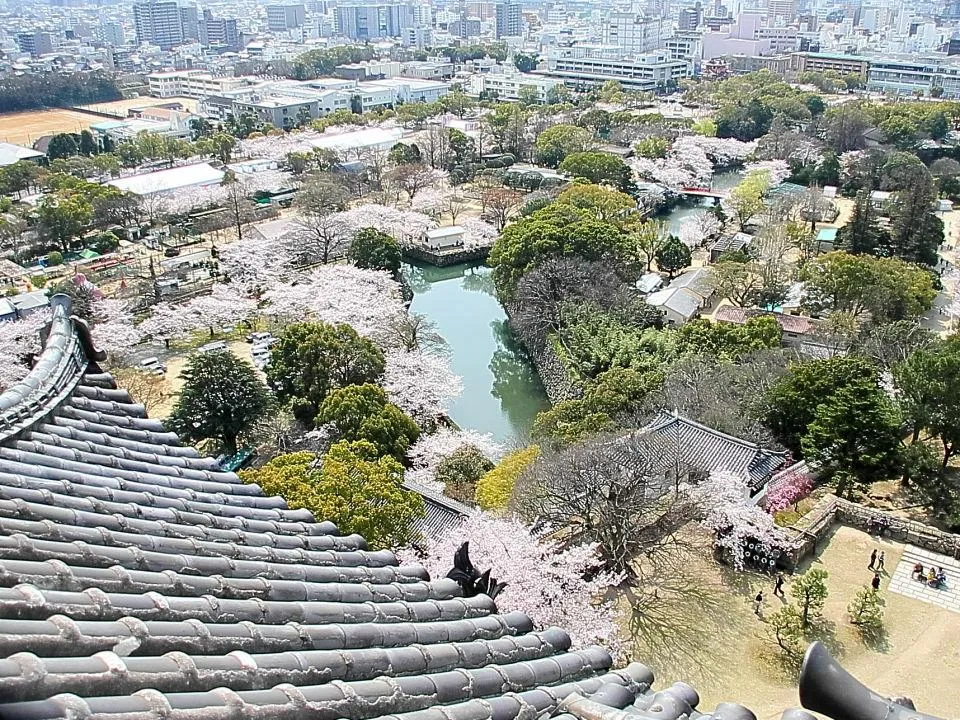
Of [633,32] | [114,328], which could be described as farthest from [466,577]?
[633,32]

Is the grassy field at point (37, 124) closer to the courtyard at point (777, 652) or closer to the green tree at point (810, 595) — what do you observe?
the courtyard at point (777, 652)

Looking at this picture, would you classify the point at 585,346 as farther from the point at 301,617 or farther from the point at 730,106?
the point at 730,106

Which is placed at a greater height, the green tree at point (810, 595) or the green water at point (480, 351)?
the green tree at point (810, 595)

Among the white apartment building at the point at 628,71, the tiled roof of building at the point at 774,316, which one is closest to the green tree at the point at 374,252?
the tiled roof of building at the point at 774,316

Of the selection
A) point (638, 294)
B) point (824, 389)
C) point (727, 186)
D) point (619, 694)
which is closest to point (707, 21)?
point (727, 186)

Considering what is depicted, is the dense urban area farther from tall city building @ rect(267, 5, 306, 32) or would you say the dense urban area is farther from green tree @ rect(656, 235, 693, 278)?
tall city building @ rect(267, 5, 306, 32)

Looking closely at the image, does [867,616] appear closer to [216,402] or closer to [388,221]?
[216,402]
